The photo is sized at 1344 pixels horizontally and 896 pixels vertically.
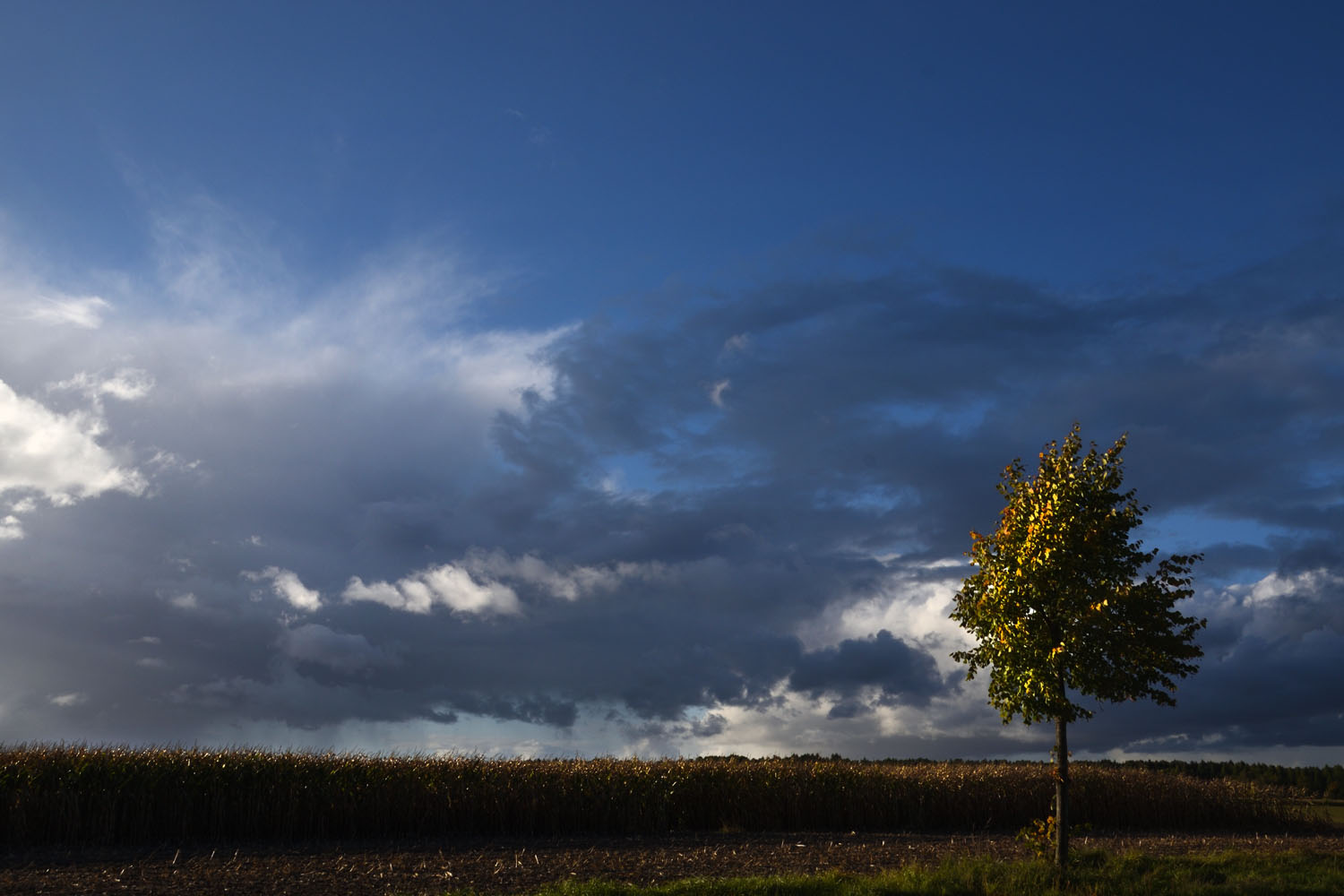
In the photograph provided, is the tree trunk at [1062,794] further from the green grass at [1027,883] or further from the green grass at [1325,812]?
the green grass at [1325,812]

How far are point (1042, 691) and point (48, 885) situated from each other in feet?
68.1

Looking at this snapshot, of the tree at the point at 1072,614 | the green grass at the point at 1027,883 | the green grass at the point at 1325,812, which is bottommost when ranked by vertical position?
the green grass at the point at 1325,812

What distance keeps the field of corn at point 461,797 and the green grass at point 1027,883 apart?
42.8 ft

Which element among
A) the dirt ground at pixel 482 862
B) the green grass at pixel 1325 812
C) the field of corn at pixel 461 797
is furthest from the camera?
the green grass at pixel 1325 812

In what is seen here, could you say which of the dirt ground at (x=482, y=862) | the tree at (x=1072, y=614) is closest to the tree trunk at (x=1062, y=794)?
the tree at (x=1072, y=614)

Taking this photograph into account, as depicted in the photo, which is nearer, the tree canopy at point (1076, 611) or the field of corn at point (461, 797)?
the tree canopy at point (1076, 611)

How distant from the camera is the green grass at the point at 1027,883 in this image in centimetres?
1609

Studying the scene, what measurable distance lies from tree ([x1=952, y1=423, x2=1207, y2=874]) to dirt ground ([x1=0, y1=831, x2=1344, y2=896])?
616 cm

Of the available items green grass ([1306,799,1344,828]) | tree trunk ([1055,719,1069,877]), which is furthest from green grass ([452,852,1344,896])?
green grass ([1306,799,1344,828])

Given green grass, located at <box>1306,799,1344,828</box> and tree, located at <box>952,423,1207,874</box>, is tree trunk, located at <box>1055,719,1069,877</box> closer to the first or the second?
tree, located at <box>952,423,1207,874</box>

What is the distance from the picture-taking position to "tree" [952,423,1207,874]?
16344mm

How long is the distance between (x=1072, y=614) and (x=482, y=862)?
1498 cm

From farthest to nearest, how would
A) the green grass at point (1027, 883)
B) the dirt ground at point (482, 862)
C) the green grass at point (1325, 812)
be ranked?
the green grass at point (1325, 812), the dirt ground at point (482, 862), the green grass at point (1027, 883)

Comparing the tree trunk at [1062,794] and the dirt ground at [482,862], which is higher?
the tree trunk at [1062,794]
